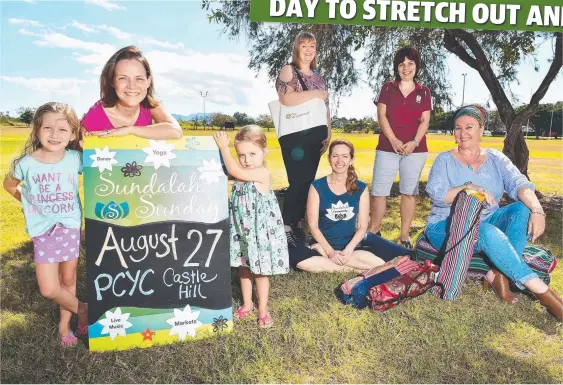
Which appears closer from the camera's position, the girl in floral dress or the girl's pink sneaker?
the girl in floral dress

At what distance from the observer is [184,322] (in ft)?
9.87

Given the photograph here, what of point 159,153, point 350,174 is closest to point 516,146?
point 350,174

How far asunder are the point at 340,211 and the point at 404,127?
4.36 ft

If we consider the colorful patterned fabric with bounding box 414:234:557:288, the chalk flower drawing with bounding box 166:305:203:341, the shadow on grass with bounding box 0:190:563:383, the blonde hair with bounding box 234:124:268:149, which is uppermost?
the blonde hair with bounding box 234:124:268:149

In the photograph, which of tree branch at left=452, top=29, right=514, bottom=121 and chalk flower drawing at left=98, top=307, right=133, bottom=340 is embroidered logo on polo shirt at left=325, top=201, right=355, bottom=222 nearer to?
chalk flower drawing at left=98, top=307, right=133, bottom=340

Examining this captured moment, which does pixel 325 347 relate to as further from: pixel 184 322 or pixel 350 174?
pixel 350 174

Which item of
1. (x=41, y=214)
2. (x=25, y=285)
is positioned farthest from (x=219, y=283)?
(x=25, y=285)

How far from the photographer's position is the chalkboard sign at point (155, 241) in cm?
288

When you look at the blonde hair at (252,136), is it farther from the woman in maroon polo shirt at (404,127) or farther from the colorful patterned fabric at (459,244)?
the woman in maroon polo shirt at (404,127)

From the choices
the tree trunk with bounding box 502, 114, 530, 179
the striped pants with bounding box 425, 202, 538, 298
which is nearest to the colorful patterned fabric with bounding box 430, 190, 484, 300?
the striped pants with bounding box 425, 202, 538, 298

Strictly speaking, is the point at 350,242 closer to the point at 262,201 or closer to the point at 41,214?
the point at 262,201

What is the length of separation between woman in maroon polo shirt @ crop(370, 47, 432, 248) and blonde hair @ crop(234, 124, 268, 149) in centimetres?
210

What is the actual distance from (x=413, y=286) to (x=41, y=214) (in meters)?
2.58

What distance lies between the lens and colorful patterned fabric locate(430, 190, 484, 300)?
3574 mm
